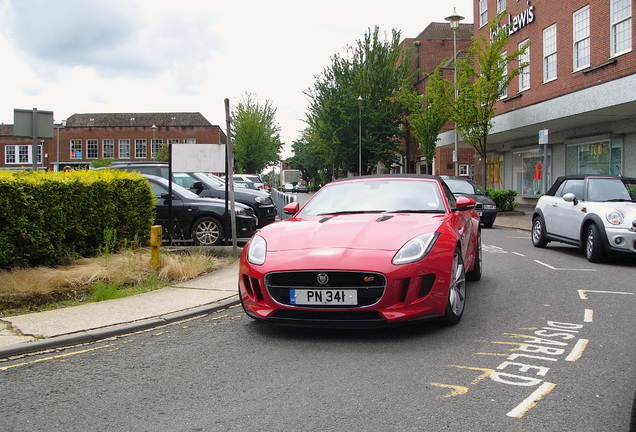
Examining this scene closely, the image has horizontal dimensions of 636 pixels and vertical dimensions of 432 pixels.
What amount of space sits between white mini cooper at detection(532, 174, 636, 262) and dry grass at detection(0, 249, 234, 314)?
247 inches

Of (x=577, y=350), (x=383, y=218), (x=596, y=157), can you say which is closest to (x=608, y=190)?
(x=383, y=218)

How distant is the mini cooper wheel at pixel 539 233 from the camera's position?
12.8m

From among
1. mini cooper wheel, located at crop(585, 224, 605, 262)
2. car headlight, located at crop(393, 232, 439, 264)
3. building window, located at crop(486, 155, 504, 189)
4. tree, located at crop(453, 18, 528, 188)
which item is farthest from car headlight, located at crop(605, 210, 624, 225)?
building window, located at crop(486, 155, 504, 189)

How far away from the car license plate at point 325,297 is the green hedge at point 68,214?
4.30m

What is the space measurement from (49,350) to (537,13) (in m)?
27.8

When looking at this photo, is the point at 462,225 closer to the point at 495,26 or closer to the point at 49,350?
the point at 49,350

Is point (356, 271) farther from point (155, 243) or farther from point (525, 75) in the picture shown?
point (525, 75)

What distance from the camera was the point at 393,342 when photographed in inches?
198

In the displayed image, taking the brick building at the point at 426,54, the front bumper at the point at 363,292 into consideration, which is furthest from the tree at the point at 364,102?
the front bumper at the point at 363,292

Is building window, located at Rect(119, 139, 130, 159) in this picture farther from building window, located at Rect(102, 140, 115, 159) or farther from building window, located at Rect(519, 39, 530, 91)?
building window, located at Rect(519, 39, 530, 91)

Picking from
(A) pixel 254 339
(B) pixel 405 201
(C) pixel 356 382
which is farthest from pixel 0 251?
(C) pixel 356 382

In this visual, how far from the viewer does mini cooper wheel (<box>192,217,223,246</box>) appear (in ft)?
39.8

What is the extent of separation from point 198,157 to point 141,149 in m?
71.7

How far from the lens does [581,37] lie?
24281mm
